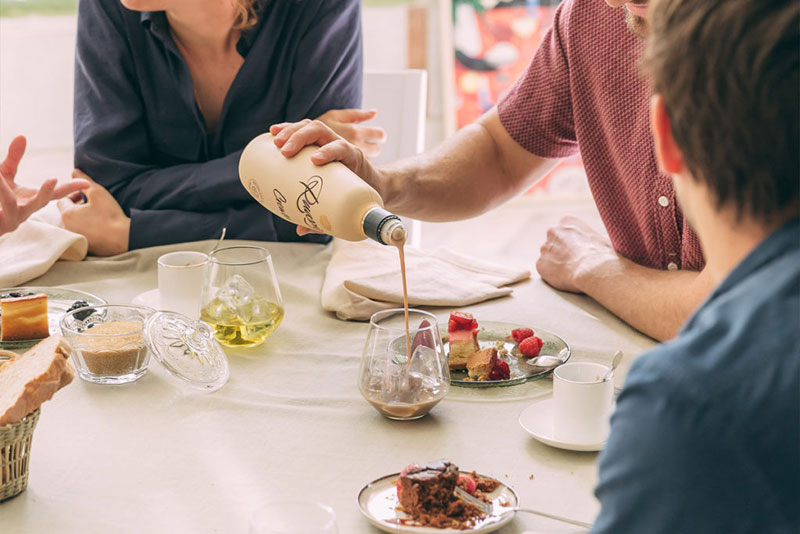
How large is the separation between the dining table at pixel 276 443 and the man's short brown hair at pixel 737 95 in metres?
0.43

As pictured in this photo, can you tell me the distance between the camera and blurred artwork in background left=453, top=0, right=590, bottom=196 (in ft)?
14.3

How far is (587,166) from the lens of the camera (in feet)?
5.71

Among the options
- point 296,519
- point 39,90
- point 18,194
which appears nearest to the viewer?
point 296,519

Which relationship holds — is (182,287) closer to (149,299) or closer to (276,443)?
(149,299)

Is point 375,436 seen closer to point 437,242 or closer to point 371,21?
point 437,242

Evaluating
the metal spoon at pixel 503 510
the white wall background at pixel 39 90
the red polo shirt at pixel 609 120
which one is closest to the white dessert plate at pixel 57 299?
the metal spoon at pixel 503 510

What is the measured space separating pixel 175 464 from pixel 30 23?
9.86 feet

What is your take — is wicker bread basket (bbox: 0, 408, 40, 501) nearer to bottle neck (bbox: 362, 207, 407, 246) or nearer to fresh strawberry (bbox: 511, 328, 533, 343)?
bottle neck (bbox: 362, 207, 407, 246)

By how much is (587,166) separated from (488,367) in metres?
0.67

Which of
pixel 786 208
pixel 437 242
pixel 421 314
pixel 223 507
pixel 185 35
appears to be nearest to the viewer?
pixel 786 208

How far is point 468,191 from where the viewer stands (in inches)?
73.9

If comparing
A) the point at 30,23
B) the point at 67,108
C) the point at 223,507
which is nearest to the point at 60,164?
the point at 67,108

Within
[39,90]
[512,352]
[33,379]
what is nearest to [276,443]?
[33,379]

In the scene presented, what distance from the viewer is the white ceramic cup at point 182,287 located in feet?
4.64
